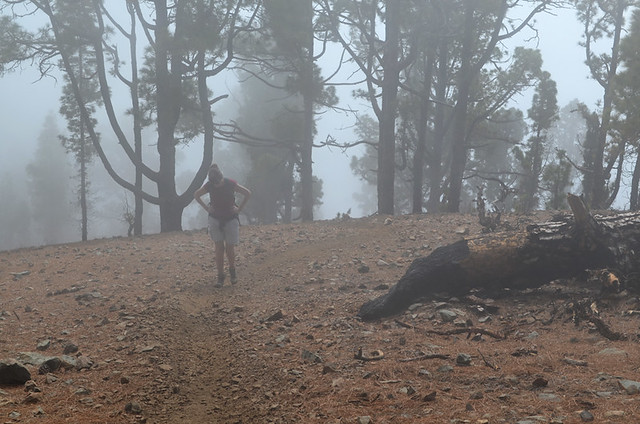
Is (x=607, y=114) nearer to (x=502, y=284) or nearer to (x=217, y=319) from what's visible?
(x=502, y=284)

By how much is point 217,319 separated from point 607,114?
52.7ft

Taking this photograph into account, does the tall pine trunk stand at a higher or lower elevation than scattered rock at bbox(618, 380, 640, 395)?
higher

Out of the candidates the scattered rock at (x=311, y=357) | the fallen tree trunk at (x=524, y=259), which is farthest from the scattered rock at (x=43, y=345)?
the fallen tree trunk at (x=524, y=259)

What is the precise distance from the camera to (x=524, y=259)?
20.9 feet

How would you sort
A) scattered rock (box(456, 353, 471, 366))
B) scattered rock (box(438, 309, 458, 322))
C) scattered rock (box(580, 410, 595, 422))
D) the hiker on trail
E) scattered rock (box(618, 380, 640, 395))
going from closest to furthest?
scattered rock (box(580, 410, 595, 422)) < scattered rock (box(618, 380, 640, 395)) < scattered rock (box(456, 353, 471, 366)) < scattered rock (box(438, 309, 458, 322)) < the hiker on trail

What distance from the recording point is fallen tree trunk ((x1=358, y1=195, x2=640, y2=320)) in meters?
6.36

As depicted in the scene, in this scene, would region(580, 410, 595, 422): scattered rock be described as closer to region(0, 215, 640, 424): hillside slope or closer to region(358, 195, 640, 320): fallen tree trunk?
region(0, 215, 640, 424): hillside slope

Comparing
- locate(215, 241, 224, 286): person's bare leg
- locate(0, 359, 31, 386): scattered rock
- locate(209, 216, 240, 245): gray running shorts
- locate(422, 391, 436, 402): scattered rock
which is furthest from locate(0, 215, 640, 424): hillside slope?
locate(209, 216, 240, 245): gray running shorts

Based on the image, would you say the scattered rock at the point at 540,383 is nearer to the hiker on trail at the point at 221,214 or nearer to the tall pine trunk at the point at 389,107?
the hiker on trail at the point at 221,214

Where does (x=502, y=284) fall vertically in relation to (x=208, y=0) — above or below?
below

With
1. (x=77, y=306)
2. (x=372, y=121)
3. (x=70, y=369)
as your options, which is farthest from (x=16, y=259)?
(x=372, y=121)

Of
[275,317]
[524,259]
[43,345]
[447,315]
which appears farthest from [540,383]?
[43,345]

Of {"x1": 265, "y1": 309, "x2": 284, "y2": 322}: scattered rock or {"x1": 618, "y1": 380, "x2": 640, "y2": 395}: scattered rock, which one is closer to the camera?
{"x1": 618, "y1": 380, "x2": 640, "y2": 395}: scattered rock

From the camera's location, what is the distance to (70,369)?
4695 millimetres
